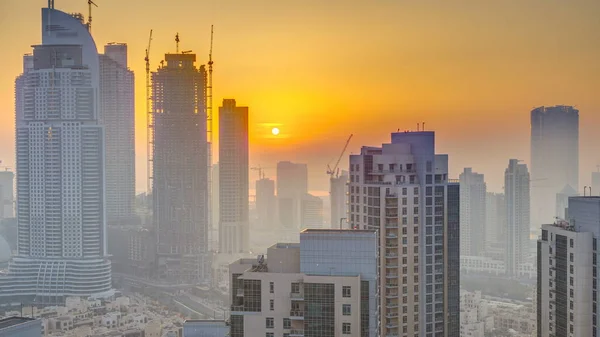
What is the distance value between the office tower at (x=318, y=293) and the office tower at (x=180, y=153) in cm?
2224

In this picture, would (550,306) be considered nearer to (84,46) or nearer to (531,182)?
(531,182)

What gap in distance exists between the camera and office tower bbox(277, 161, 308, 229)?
56.3ft

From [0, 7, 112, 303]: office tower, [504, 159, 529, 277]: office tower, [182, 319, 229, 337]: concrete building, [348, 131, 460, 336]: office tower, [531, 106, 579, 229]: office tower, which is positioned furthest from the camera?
[0, 7, 112, 303]: office tower

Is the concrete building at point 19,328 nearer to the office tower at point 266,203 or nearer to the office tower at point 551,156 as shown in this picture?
the office tower at point 551,156

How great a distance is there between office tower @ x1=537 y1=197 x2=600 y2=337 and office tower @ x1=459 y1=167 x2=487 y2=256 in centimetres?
948

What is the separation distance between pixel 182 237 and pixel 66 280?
21.2 ft

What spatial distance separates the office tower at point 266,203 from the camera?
24.4 meters

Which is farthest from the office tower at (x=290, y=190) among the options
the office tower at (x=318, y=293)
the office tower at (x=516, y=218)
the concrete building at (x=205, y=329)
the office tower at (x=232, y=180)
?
the office tower at (x=318, y=293)

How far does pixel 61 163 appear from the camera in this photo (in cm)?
2184

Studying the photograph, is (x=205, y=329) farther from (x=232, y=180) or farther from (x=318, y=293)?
(x=232, y=180)

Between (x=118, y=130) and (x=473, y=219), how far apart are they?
1618 cm

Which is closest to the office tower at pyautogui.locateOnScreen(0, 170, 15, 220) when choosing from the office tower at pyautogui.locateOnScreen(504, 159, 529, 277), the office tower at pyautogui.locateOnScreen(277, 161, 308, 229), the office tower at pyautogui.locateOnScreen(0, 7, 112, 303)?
the office tower at pyautogui.locateOnScreen(0, 7, 112, 303)

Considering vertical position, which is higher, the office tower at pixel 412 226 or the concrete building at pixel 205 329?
the office tower at pixel 412 226

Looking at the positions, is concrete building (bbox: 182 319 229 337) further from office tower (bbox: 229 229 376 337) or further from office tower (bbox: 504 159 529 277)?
office tower (bbox: 504 159 529 277)
